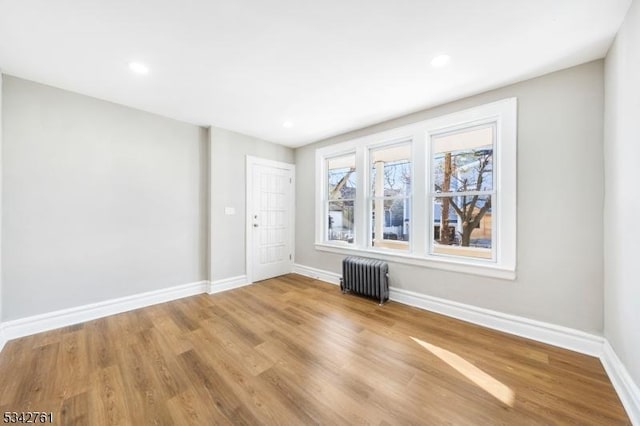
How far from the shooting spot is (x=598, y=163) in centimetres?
207

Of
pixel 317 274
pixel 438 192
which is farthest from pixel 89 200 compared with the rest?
pixel 438 192

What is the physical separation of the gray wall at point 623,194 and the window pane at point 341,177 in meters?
2.77

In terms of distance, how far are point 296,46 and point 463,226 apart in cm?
262

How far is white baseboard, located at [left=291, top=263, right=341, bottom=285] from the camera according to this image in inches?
162

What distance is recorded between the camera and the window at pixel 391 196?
3.40 m

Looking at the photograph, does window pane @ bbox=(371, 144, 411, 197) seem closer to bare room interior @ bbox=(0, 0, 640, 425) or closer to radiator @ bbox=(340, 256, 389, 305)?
bare room interior @ bbox=(0, 0, 640, 425)

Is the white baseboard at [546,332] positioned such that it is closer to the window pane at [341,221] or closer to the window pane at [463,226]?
the window pane at [463,226]

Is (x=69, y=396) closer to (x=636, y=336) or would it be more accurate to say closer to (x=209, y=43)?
(x=209, y=43)

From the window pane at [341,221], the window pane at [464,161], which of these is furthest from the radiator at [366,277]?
the window pane at [464,161]

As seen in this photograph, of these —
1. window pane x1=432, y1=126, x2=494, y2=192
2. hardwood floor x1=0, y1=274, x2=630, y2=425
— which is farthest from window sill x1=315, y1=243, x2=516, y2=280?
window pane x1=432, y1=126, x2=494, y2=192

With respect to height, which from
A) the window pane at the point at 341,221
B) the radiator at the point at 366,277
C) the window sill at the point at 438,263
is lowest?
the radiator at the point at 366,277

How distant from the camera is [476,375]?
183cm

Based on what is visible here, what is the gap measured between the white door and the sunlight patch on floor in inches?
116

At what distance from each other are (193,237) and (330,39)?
3192 millimetres
